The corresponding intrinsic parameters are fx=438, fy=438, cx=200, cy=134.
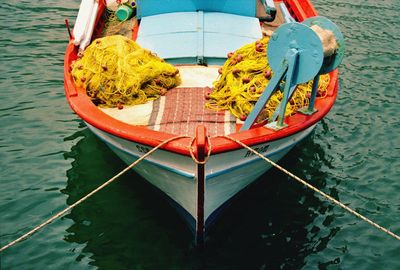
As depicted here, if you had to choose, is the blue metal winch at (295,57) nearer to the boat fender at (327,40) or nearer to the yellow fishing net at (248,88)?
the boat fender at (327,40)

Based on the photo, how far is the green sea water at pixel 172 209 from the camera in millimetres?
Answer: 6078

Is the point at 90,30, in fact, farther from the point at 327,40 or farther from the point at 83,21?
the point at 327,40

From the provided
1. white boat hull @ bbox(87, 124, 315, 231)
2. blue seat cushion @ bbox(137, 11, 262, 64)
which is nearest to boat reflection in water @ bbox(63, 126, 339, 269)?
white boat hull @ bbox(87, 124, 315, 231)

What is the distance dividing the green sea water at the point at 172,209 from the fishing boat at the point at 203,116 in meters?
0.66

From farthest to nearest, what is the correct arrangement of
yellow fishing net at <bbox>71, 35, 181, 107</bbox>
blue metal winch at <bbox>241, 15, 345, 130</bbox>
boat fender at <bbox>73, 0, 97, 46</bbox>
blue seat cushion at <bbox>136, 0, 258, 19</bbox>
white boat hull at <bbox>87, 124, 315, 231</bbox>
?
blue seat cushion at <bbox>136, 0, 258, 19</bbox>, boat fender at <bbox>73, 0, 97, 46</bbox>, yellow fishing net at <bbox>71, 35, 181, 107</bbox>, white boat hull at <bbox>87, 124, 315, 231</bbox>, blue metal winch at <bbox>241, 15, 345, 130</bbox>

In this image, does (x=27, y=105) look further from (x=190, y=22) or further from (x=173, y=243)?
(x=173, y=243)

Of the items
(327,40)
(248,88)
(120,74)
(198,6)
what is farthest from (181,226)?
(198,6)

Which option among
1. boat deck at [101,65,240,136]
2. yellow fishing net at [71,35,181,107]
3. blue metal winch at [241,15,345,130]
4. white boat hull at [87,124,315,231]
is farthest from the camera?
yellow fishing net at [71,35,181,107]

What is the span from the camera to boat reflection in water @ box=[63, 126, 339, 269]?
604 cm

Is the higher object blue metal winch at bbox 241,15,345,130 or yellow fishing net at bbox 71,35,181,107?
blue metal winch at bbox 241,15,345,130

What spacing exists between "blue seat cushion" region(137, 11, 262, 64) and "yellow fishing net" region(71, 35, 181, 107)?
35.8 inches

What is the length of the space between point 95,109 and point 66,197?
1.71m

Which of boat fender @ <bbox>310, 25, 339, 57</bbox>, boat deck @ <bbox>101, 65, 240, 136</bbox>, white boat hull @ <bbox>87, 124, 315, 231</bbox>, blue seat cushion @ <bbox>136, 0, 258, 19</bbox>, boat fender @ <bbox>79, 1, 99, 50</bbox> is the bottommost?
white boat hull @ <bbox>87, 124, 315, 231</bbox>

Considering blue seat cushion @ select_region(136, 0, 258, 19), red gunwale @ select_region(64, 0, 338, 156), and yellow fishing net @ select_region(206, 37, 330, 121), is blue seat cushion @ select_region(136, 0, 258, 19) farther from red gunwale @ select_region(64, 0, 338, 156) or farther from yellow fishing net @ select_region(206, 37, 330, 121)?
red gunwale @ select_region(64, 0, 338, 156)
